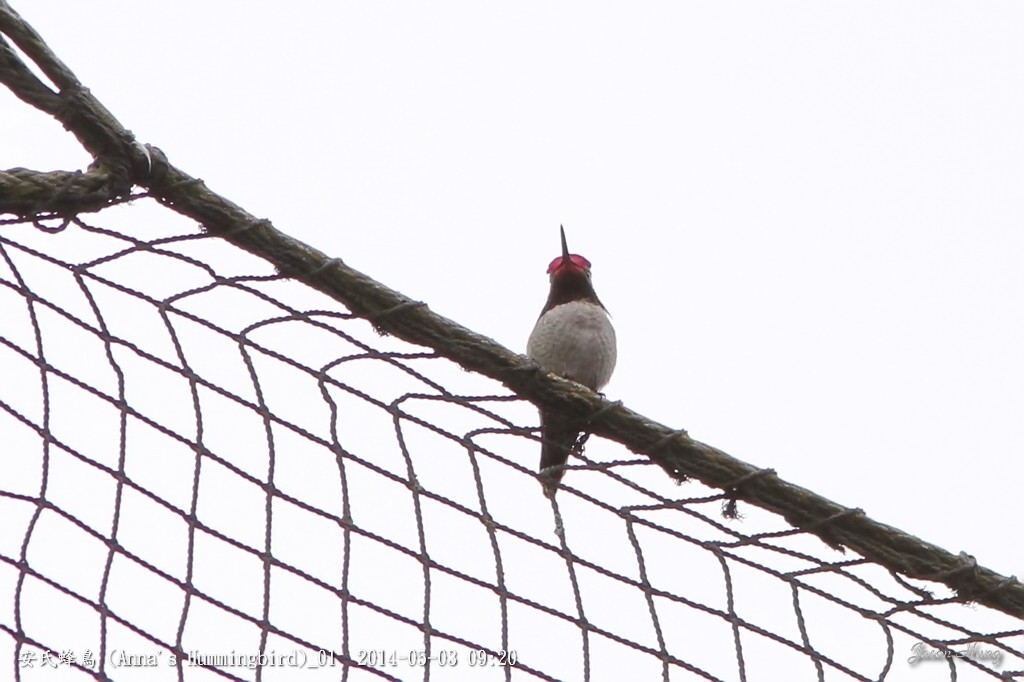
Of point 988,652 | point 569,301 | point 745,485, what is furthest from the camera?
point 569,301

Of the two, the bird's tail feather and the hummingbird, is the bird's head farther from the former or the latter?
the bird's tail feather

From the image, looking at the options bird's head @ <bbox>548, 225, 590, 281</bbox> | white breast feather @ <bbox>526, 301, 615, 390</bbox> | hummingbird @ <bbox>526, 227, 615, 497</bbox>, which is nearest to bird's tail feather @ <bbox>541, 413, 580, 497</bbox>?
hummingbird @ <bbox>526, 227, 615, 497</bbox>

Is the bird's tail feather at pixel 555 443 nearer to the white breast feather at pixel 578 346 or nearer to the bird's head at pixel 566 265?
the white breast feather at pixel 578 346

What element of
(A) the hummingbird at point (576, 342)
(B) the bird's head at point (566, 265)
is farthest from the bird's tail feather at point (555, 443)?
(B) the bird's head at point (566, 265)

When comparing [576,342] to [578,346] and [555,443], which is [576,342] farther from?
[555,443]

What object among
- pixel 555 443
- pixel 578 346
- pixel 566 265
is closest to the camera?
pixel 555 443

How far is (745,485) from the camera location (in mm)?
2971

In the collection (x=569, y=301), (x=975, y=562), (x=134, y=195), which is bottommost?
(x=975, y=562)

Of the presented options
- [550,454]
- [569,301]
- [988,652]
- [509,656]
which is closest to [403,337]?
[550,454]

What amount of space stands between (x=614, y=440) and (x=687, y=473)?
7.8 inches

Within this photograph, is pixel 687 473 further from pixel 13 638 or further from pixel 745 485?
pixel 13 638

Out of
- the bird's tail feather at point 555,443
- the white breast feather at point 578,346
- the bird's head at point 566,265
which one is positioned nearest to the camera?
the bird's tail feather at point 555,443

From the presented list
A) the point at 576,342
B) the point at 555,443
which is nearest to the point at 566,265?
the point at 576,342

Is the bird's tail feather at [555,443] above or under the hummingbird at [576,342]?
under
